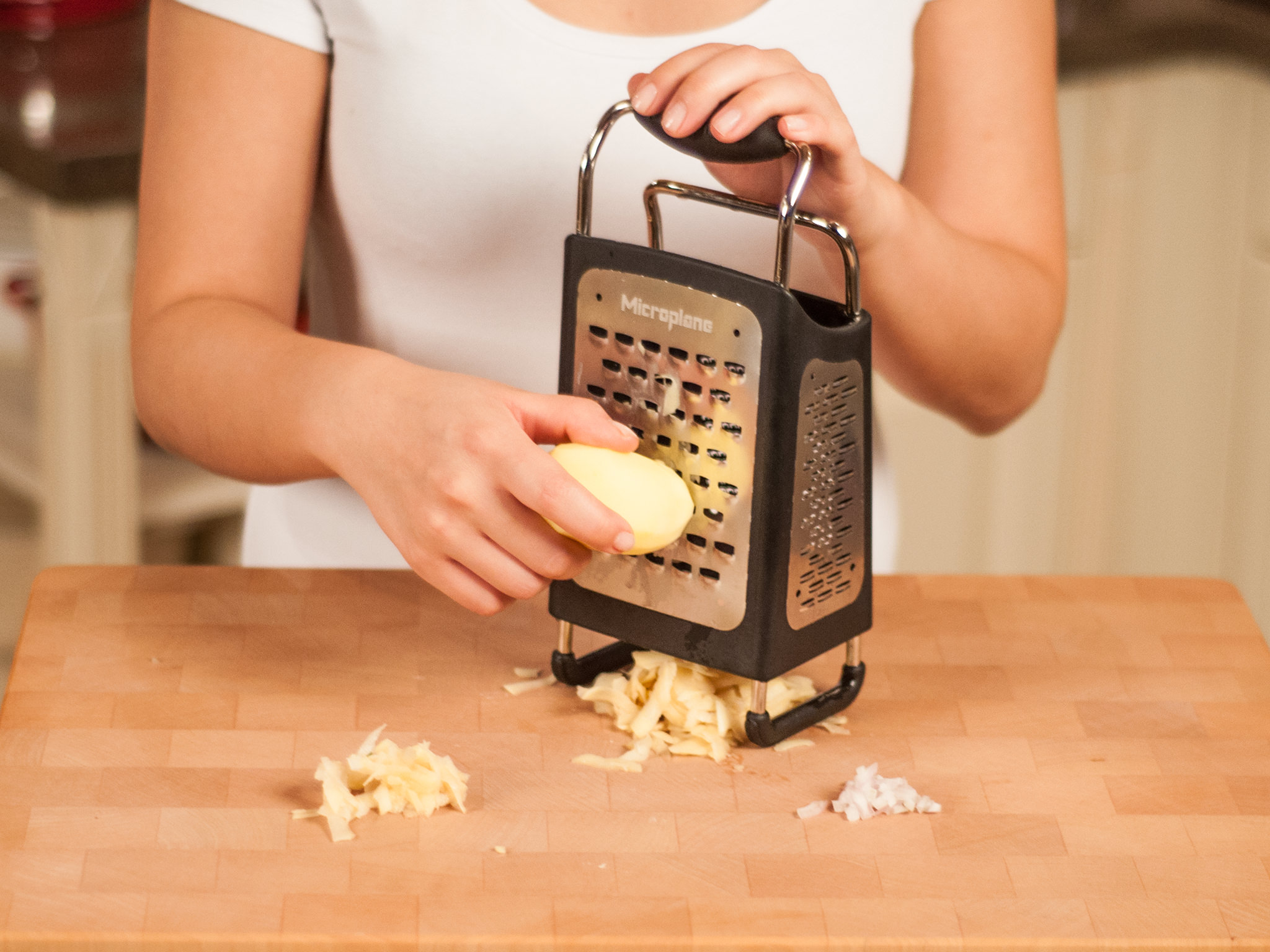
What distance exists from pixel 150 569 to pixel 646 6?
1.99 ft

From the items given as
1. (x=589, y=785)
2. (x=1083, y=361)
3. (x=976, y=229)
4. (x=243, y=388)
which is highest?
(x=976, y=229)

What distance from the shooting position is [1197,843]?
0.94 m

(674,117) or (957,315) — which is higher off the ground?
(674,117)

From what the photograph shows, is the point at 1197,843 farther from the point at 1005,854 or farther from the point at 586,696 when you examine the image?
the point at 586,696

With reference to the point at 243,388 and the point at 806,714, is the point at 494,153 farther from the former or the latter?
the point at 806,714

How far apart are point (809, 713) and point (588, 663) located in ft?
0.54

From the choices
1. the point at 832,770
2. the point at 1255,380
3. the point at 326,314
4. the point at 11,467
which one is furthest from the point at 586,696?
the point at 1255,380

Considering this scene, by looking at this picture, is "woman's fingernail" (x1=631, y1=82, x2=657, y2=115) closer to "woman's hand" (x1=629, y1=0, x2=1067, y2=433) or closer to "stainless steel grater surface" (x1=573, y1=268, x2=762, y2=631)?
"stainless steel grater surface" (x1=573, y1=268, x2=762, y2=631)

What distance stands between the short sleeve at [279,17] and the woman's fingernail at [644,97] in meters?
0.39

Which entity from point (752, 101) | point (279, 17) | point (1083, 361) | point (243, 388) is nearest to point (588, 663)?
point (243, 388)

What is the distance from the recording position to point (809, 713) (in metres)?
1.04

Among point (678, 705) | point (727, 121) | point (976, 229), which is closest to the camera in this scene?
point (727, 121)

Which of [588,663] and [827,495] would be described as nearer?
[827,495]

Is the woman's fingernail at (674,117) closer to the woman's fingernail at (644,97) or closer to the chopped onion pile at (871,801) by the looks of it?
the woman's fingernail at (644,97)
